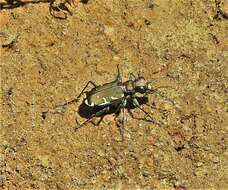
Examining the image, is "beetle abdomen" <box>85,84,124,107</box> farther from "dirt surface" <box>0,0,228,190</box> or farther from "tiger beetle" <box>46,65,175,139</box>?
"dirt surface" <box>0,0,228,190</box>

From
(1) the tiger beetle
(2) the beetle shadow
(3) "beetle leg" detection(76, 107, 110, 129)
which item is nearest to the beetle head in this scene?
(1) the tiger beetle

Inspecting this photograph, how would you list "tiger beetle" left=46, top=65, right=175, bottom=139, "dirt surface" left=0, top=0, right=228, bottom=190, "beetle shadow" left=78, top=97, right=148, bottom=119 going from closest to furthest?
"dirt surface" left=0, top=0, right=228, bottom=190 → "tiger beetle" left=46, top=65, right=175, bottom=139 → "beetle shadow" left=78, top=97, right=148, bottom=119

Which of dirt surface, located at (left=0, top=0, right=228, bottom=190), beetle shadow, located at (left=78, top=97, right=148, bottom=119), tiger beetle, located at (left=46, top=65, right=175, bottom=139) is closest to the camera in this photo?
dirt surface, located at (left=0, top=0, right=228, bottom=190)

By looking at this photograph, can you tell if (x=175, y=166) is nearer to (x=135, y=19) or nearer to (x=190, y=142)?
(x=190, y=142)

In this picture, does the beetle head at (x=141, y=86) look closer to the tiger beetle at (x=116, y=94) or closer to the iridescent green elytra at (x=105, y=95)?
the tiger beetle at (x=116, y=94)

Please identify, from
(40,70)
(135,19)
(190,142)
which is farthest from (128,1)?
(190,142)

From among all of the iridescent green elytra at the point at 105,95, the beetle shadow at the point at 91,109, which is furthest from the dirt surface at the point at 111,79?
the iridescent green elytra at the point at 105,95

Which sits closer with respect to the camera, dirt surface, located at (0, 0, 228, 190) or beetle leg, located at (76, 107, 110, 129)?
dirt surface, located at (0, 0, 228, 190)
